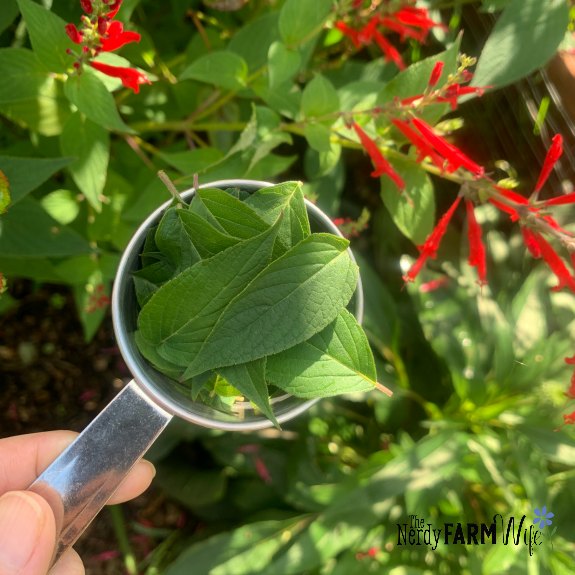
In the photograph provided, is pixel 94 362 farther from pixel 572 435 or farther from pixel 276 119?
pixel 572 435

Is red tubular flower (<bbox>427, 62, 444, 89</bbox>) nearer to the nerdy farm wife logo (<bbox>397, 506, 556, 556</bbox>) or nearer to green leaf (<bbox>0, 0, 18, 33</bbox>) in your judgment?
green leaf (<bbox>0, 0, 18, 33</bbox>)

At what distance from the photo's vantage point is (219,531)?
0.96m

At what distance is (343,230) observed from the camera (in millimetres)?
628

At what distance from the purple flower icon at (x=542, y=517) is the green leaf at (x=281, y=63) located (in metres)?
0.61

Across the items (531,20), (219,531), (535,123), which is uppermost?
(531,20)

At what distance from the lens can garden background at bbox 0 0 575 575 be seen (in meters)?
0.54

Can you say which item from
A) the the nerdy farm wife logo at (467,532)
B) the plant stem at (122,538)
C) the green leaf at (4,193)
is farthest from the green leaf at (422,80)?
the plant stem at (122,538)

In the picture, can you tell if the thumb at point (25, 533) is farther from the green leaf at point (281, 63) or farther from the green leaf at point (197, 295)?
the green leaf at point (281, 63)

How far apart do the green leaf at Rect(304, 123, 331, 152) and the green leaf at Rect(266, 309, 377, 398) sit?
0.21m

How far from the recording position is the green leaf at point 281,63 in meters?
0.54

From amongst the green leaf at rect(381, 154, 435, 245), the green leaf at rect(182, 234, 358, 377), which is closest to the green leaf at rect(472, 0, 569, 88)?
the green leaf at rect(381, 154, 435, 245)

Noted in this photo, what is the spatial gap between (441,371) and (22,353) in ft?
2.21

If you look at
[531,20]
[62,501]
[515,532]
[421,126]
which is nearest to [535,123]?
[531,20]

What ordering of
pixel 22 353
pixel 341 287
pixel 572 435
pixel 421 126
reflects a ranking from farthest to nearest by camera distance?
pixel 22 353, pixel 572 435, pixel 421 126, pixel 341 287
